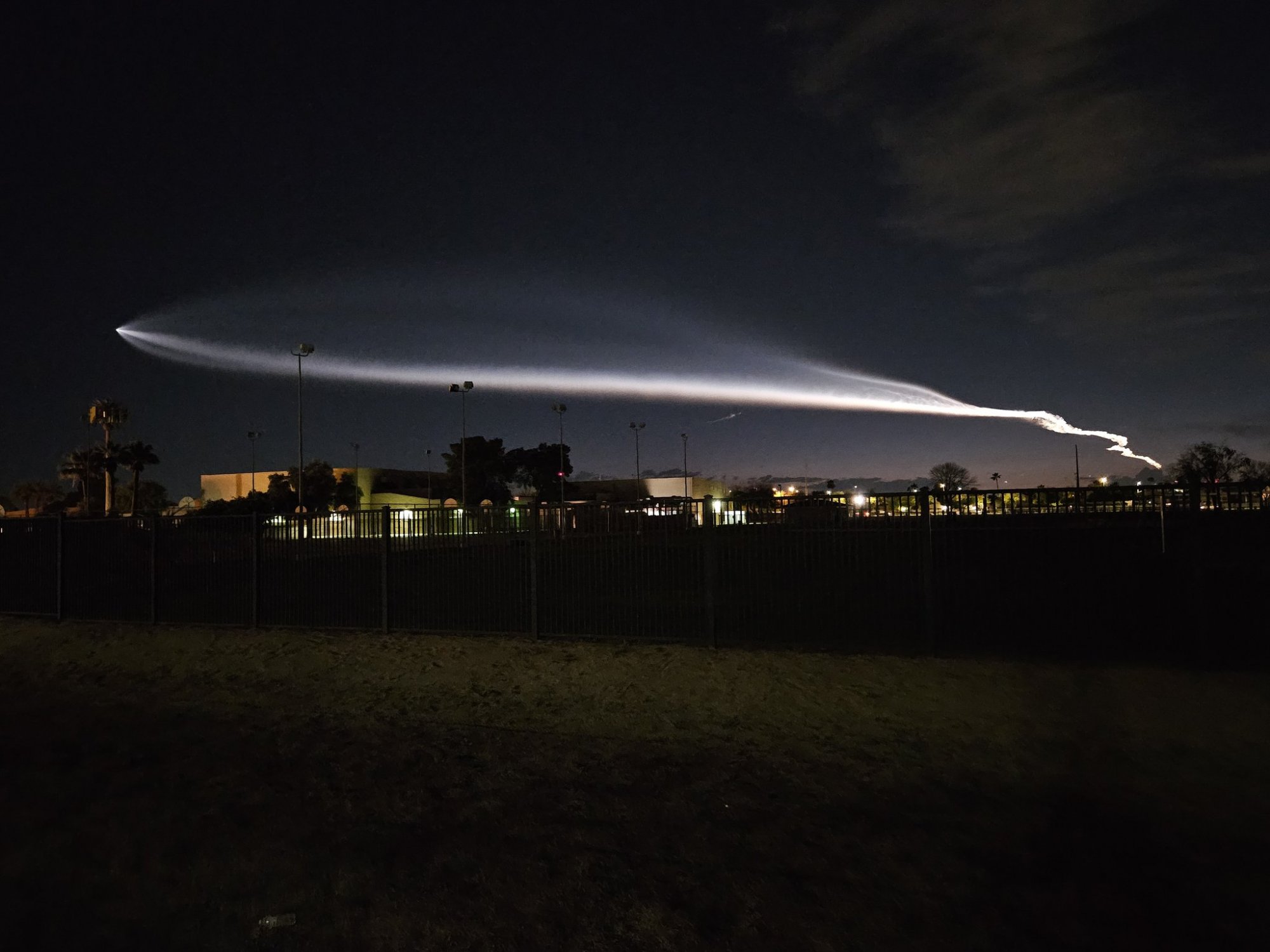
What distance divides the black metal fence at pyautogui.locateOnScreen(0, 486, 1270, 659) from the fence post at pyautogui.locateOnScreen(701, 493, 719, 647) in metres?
0.03

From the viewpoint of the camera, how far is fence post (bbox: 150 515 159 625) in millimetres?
13938

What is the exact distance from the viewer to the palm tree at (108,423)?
245 ft

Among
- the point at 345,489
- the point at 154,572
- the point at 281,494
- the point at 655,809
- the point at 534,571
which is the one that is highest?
the point at 345,489

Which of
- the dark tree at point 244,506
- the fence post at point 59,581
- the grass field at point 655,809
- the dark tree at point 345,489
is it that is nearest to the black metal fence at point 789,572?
the grass field at point 655,809

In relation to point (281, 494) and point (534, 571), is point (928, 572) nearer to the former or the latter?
point (534, 571)

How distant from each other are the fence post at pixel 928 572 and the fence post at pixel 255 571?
1027cm

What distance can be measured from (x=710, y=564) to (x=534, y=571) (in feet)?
8.81

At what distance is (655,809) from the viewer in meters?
5.88

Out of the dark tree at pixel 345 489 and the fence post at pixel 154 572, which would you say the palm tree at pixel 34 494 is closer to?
the dark tree at pixel 345 489

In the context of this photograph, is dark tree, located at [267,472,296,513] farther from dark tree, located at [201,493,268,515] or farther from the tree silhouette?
the tree silhouette

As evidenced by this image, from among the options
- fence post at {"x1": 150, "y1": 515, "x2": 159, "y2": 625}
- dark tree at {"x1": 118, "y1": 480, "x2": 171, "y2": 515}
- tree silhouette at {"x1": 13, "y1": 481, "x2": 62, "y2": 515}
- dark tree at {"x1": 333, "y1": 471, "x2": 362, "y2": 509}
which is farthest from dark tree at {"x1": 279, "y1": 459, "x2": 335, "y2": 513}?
fence post at {"x1": 150, "y1": 515, "x2": 159, "y2": 625}

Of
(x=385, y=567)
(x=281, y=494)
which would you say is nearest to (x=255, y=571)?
(x=385, y=567)

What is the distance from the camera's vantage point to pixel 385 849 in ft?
17.1

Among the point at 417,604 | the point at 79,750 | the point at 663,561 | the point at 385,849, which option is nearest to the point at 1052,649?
the point at 663,561
